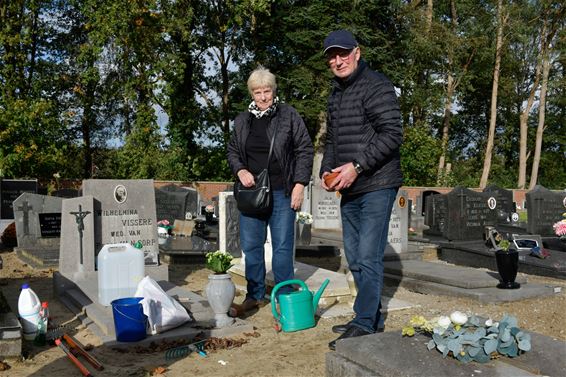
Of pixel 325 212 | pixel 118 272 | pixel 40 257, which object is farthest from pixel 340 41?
pixel 325 212

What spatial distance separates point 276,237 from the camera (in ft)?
16.6

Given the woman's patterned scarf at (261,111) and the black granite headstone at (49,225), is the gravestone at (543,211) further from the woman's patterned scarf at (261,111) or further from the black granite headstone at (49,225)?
the black granite headstone at (49,225)

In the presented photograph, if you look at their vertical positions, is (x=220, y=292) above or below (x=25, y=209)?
below

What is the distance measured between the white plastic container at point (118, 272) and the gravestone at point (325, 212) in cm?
818

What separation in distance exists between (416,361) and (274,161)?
2.66m

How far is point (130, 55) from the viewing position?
23656 mm

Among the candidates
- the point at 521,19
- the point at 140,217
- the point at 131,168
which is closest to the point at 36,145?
the point at 131,168

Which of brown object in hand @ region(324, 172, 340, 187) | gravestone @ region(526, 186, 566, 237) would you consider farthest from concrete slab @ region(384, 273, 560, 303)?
gravestone @ region(526, 186, 566, 237)

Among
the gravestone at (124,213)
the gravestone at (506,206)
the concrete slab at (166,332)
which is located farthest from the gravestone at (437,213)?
the concrete slab at (166,332)

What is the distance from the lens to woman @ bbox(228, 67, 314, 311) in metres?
5.01

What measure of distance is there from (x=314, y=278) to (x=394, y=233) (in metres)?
3.21

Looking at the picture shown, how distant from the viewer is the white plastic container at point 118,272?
541cm

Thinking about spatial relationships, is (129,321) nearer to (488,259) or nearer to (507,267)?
(507,267)

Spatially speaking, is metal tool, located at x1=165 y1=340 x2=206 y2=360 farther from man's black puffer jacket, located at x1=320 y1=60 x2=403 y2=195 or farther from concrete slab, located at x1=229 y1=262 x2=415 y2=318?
man's black puffer jacket, located at x1=320 y1=60 x2=403 y2=195
